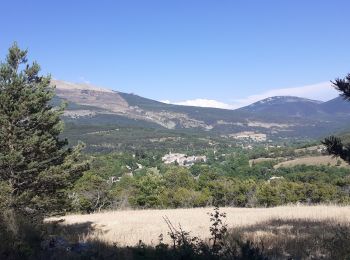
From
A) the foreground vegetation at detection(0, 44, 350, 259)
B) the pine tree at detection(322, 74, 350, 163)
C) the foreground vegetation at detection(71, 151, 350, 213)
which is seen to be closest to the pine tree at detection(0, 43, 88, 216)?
the foreground vegetation at detection(0, 44, 350, 259)

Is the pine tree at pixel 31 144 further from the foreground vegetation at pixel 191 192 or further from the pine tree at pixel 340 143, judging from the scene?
the foreground vegetation at pixel 191 192

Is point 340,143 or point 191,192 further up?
point 340,143

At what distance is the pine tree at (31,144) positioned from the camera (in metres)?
20.2

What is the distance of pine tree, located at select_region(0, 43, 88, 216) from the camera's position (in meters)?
20.2

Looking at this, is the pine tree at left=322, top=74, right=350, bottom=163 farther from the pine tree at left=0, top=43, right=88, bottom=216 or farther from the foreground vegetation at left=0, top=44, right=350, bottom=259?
the pine tree at left=0, top=43, right=88, bottom=216

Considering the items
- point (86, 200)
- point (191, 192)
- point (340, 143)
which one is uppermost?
point (340, 143)

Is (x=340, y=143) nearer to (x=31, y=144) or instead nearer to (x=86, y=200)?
(x=31, y=144)

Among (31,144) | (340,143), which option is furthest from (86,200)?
(340,143)

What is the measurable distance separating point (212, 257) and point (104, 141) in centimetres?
19114

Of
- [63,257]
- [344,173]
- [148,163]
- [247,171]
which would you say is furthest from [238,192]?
[148,163]

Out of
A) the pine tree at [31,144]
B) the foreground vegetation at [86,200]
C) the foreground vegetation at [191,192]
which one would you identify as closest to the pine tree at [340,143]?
the foreground vegetation at [86,200]

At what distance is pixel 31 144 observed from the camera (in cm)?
2012

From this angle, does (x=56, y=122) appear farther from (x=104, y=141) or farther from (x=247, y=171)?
(x=104, y=141)

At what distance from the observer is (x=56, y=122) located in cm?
2306
